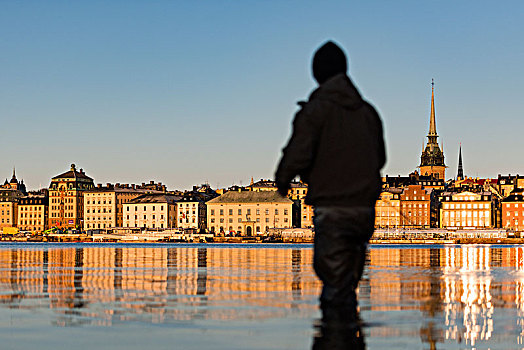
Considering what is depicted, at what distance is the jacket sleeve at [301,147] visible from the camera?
890 centimetres

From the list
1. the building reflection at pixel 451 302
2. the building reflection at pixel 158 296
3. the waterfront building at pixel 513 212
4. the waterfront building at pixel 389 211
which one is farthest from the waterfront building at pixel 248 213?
the building reflection at pixel 451 302

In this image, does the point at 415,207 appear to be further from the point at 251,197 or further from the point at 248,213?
the point at 248,213

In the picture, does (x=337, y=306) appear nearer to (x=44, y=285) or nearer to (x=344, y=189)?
(x=344, y=189)

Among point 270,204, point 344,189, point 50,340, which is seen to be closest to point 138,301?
point 50,340

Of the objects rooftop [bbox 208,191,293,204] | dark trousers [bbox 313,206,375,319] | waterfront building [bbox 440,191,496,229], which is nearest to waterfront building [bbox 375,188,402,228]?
waterfront building [bbox 440,191,496,229]

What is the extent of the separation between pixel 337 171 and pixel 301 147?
1.48ft

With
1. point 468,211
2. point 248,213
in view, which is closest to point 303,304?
point 248,213

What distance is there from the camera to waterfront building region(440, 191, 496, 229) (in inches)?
7229

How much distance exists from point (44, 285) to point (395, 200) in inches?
6807

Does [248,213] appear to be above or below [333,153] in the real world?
below

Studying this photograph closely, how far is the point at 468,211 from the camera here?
184125 mm

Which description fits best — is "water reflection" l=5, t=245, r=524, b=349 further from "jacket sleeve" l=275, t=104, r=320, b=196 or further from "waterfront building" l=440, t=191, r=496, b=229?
"waterfront building" l=440, t=191, r=496, b=229

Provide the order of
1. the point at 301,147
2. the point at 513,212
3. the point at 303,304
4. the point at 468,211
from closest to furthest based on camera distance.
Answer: the point at 301,147
the point at 303,304
the point at 513,212
the point at 468,211

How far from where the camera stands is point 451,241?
514 ft
